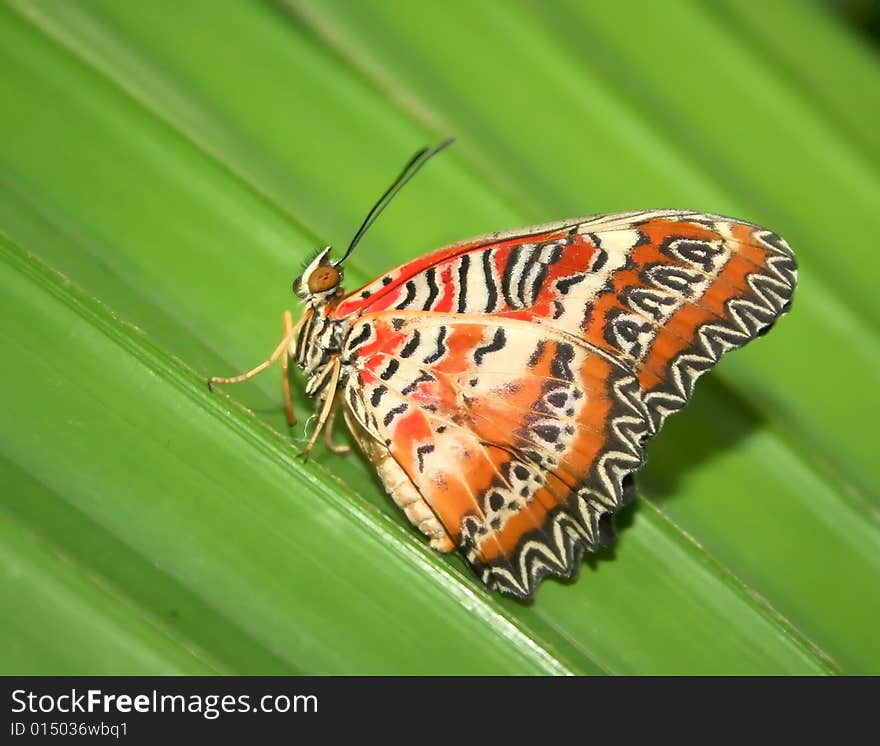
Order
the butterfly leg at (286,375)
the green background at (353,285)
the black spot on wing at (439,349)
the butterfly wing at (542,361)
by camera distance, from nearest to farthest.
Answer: the green background at (353,285)
the butterfly wing at (542,361)
the black spot on wing at (439,349)
the butterfly leg at (286,375)

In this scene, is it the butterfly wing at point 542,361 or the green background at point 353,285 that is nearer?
the green background at point 353,285

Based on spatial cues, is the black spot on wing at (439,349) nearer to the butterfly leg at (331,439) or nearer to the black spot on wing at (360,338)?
the black spot on wing at (360,338)

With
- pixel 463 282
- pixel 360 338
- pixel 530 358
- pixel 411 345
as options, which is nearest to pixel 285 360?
pixel 360 338

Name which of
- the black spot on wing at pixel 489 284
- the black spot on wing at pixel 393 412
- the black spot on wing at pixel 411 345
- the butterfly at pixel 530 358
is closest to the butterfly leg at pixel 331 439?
the butterfly at pixel 530 358

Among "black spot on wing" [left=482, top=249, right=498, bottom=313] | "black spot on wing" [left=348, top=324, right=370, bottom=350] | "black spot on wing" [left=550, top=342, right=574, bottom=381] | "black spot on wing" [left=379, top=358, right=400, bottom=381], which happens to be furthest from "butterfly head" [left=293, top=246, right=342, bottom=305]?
"black spot on wing" [left=550, top=342, right=574, bottom=381]

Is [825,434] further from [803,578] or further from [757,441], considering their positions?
[803,578]

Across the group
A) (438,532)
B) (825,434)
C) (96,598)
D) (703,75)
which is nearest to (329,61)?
(703,75)

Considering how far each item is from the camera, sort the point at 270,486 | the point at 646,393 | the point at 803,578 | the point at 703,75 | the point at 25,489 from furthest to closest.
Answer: the point at 703,75 → the point at 803,578 → the point at 646,393 → the point at 270,486 → the point at 25,489

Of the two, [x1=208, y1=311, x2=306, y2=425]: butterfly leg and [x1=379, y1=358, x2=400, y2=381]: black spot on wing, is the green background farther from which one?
[x1=379, y1=358, x2=400, y2=381]: black spot on wing
